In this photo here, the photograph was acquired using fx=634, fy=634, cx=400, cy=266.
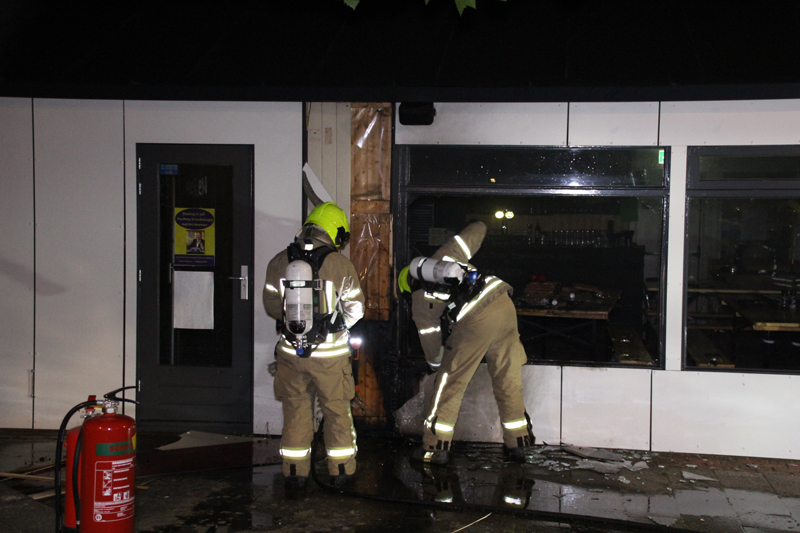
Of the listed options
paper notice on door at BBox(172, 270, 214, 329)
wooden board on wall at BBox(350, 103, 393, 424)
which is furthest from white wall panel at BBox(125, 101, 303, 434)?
wooden board on wall at BBox(350, 103, 393, 424)

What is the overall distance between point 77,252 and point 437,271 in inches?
135

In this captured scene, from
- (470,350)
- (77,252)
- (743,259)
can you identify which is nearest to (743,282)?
(743,259)

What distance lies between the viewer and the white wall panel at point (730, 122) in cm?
532

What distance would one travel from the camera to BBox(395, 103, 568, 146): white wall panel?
556cm

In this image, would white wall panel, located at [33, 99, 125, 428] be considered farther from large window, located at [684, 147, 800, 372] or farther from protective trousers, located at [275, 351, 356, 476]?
large window, located at [684, 147, 800, 372]

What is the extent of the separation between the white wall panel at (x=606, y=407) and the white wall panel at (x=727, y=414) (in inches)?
4.4

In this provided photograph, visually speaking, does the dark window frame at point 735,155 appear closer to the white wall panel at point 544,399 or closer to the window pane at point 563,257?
the window pane at point 563,257

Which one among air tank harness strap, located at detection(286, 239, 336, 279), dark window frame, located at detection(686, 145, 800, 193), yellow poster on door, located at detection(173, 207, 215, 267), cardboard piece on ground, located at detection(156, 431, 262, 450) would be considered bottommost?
cardboard piece on ground, located at detection(156, 431, 262, 450)

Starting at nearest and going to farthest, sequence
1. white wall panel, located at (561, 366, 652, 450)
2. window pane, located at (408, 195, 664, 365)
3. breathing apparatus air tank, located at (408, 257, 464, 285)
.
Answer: breathing apparatus air tank, located at (408, 257, 464, 285) < white wall panel, located at (561, 366, 652, 450) < window pane, located at (408, 195, 664, 365)

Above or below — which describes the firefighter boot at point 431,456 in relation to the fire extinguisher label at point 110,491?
below

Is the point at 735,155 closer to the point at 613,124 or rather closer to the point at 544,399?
the point at 613,124

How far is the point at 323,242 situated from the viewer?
15.3 feet

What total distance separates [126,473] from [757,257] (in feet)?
17.4

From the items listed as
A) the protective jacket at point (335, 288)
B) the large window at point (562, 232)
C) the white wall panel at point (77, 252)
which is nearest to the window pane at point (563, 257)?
the large window at point (562, 232)
